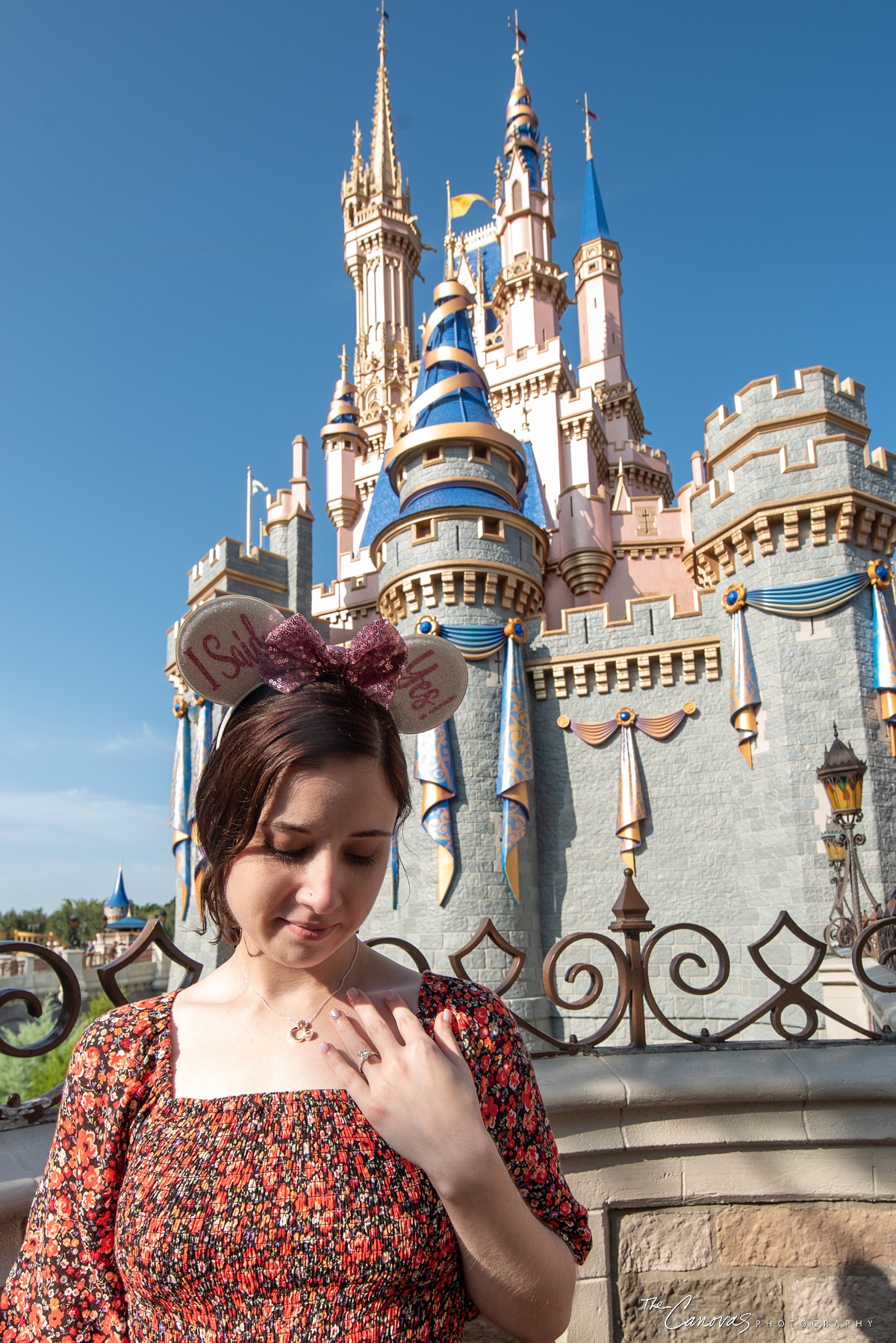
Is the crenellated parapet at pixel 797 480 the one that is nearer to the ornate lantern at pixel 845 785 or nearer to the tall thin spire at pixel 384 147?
the ornate lantern at pixel 845 785

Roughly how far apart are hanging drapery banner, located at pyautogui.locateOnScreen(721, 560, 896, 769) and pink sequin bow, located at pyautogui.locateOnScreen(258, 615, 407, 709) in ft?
32.2

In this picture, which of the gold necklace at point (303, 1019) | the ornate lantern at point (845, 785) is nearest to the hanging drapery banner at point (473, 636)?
the ornate lantern at point (845, 785)

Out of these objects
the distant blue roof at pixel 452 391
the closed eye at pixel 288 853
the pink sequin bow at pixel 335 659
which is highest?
the distant blue roof at pixel 452 391

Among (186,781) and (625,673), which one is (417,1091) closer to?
(625,673)

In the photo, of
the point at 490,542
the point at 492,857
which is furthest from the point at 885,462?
the point at 492,857

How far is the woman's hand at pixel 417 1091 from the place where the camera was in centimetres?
103

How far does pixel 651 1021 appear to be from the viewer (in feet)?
34.6

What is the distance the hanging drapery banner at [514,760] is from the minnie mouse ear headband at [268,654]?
9.97 m

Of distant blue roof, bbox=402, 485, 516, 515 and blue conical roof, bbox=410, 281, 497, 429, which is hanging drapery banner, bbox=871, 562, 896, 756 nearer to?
distant blue roof, bbox=402, 485, 516, 515

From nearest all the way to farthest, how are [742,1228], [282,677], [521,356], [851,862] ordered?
[282,677] → [742,1228] → [851,862] → [521,356]

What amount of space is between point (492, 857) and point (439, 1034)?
10.2 m

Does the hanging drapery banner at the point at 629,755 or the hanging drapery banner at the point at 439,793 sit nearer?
the hanging drapery banner at the point at 439,793

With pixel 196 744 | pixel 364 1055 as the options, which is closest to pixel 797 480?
pixel 196 744

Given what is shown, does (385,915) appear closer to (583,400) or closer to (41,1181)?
(41,1181)
